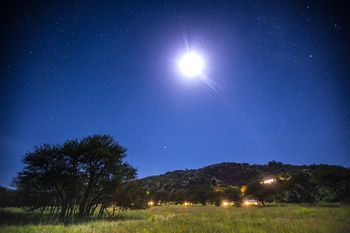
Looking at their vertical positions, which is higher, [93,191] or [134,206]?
[93,191]

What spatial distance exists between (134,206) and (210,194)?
41.8 m

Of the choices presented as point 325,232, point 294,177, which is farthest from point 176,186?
point 325,232

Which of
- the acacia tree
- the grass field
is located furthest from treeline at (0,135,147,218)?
the grass field

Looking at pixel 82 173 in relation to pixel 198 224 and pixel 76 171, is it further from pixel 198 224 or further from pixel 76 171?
pixel 198 224

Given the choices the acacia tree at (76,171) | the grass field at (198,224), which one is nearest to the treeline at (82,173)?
the acacia tree at (76,171)

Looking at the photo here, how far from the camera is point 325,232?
320 inches

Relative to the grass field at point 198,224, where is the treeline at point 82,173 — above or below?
above

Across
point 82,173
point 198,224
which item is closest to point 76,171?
point 82,173

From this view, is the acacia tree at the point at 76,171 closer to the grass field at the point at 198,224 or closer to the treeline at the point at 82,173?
the treeline at the point at 82,173

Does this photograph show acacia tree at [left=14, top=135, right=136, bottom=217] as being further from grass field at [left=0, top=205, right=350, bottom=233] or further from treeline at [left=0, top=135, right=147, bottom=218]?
grass field at [left=0, top=205, right=350, bottom=233]

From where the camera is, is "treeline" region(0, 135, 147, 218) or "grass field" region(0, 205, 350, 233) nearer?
"grass field" region(0, 205, 350, 233)

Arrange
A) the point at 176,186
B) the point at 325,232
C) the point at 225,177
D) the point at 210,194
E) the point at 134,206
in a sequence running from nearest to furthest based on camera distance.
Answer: the point at 325,232
the point at 134,206
the point at 210,194
the point at 176,186
the point at 225,177

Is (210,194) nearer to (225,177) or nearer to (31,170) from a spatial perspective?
(31,170)

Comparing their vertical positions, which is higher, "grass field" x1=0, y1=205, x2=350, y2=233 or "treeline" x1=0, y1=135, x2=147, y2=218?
"treeline" x1=0, y1=135, x2=147, y2=218
